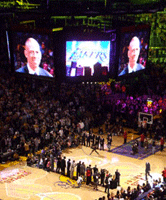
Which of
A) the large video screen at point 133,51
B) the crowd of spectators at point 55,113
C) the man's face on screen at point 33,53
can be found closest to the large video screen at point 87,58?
the large video screen at point 133,51

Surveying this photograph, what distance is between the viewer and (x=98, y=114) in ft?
126

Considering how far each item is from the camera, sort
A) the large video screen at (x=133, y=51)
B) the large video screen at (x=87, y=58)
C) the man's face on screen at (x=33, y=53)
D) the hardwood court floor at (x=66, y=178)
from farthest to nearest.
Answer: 1. the large video screen at (x=133, y=51)
2. the man's face on screen at (x=33, y=53)
3. the large video screen at (x=87, y=58)
4. the hardwood court floor at (x=66, y=178)

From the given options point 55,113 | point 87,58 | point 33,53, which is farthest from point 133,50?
point 55,113

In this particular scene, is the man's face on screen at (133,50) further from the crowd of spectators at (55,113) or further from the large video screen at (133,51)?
the crowd of spectators at (55,113)

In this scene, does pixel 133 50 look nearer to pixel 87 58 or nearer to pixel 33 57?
pixel 87 58

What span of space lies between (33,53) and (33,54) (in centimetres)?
8

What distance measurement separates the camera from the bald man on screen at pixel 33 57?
32.3m

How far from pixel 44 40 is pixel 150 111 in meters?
12.1

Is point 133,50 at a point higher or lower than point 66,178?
higher

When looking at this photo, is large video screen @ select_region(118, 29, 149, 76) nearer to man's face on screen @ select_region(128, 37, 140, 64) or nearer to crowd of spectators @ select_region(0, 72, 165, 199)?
man's face on screen @ select_region(128, 37, 140, 64)

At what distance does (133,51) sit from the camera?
3391cm

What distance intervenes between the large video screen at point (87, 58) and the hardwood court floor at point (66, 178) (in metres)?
6.27

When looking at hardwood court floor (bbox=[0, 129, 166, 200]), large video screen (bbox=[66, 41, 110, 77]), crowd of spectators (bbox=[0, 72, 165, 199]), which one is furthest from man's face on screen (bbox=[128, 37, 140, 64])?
hardwood court floor (bbox=[0, 129, 166, 200])

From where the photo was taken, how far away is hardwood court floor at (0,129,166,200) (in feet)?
82.1
